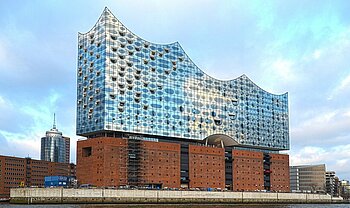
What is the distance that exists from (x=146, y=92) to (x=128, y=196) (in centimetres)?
2661

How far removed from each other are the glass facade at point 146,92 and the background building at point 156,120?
248 millimetres

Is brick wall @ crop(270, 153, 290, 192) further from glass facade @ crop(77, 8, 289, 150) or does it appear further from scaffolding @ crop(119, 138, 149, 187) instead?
scaffolding @ crop(119, 138, 149, 187)

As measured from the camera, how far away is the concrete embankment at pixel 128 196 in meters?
107

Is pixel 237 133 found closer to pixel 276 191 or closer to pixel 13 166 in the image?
pixel 276 191

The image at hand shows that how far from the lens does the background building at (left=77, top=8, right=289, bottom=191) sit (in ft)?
396

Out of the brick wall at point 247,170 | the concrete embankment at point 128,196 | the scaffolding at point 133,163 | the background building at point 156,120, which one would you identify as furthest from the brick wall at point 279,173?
the scaffolding at point 133,163

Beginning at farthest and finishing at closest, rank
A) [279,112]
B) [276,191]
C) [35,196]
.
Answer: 1. [279,112]
2. [276,191]
3. [35,196]

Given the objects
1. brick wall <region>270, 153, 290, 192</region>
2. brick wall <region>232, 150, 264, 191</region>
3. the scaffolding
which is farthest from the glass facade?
brick wall <region>270, 153, 290, 192</region>

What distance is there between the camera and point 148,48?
12975 cm

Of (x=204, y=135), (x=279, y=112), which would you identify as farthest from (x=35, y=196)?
(x=279, y=112)

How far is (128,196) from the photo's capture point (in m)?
115

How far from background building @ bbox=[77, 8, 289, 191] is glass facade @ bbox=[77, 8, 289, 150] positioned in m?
0.25

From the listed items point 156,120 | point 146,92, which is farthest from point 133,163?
point 146,92

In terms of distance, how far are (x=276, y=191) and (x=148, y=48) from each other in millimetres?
58203
